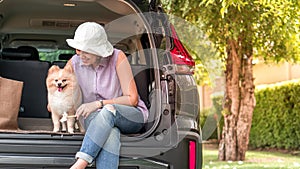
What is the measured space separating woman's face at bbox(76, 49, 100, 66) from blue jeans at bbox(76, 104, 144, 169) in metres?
0.34

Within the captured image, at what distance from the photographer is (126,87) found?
3.71 meters

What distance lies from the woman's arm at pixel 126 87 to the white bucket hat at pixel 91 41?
121 millimetres

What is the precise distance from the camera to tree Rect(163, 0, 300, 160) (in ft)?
23.0

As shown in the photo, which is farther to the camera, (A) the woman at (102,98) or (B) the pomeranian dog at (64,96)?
(B) the pomeranian dog at (64,96)

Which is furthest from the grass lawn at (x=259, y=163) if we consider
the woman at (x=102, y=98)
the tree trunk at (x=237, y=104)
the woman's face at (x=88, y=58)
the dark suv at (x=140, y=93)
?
the woman's face at (x=88, y=58)

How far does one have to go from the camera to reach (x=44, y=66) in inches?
181

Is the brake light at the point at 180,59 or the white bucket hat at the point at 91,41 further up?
the white bucket hat at the point at 91,41

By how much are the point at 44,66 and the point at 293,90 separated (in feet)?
25.1

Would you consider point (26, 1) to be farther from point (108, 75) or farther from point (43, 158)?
point (43, 158)

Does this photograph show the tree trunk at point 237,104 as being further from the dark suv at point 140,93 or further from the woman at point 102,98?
the woman at point 102,98

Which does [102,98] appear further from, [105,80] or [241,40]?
[241,40]

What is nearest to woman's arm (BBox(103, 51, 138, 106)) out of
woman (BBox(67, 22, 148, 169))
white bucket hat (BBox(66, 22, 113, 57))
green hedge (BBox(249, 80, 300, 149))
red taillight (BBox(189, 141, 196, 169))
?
woman (BBox(67, 22, 148, 169))

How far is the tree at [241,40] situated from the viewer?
23.0 ft

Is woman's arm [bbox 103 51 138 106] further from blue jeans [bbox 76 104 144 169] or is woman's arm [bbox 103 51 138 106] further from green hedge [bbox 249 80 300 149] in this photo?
green hedge [bbox 249 80 300 149]
